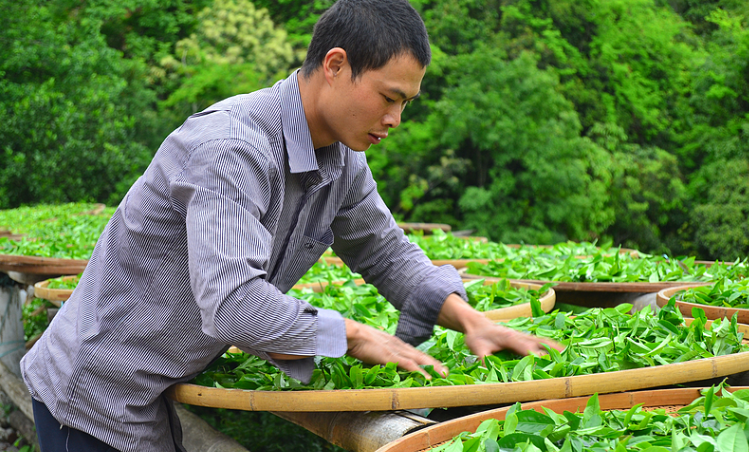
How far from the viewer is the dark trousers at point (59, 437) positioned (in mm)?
1371

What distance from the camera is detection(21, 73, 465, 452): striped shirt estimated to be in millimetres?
1097

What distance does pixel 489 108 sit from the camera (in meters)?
→ 11.8

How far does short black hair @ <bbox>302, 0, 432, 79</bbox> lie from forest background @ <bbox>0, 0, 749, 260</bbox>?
34.9 ft

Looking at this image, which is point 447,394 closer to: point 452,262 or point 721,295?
point 721,295

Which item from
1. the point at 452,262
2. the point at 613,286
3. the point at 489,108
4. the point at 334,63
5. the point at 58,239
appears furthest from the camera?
the point at 489,108

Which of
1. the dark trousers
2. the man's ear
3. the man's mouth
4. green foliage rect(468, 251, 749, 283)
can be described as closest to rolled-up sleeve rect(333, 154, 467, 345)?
the man's mouth

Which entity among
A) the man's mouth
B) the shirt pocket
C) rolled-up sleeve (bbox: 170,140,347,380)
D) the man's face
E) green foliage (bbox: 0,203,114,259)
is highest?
the man's face

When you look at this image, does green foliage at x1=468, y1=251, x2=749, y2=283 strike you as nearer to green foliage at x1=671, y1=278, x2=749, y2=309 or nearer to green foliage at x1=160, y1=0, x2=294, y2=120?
green foliage at x1=671, y1=278, x2=749, y2=309

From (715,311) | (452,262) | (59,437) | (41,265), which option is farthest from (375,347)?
(41,265)

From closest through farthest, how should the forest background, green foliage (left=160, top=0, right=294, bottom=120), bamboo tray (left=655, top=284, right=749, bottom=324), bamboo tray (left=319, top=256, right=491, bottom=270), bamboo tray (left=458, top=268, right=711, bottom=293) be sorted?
1. bamboo tray (left=655, top=284, right=749, bottom=324)
2. bamboo tray (left=458, top=268, right=711, bottom=293)
3. bamboo tray (left=319, top=256, right=491, bottom=270)
4. the forest background
5. green foliage (left=160, top=0, right=294, bottom=120)

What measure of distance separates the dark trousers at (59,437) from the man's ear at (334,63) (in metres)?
0.87

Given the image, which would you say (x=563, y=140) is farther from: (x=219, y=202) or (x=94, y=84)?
(x=219, y=202)

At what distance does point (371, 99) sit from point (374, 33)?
0.37 feet

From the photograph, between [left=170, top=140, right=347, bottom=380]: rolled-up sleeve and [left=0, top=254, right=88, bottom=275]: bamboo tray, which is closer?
[left=170, top=140, right=347, bottom=380]: rolled-up sleeve
